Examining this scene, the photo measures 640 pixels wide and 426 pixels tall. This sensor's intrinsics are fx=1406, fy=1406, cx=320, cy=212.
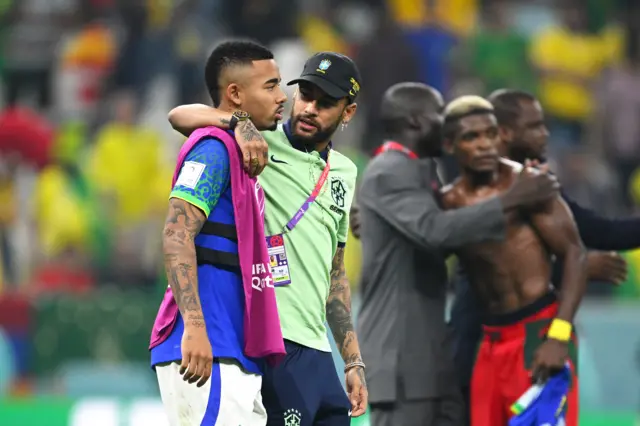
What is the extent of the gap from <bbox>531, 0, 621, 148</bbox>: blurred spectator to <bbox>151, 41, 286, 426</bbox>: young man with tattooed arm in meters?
10.8

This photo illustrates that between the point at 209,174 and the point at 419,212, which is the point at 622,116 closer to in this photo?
the point at 419,212

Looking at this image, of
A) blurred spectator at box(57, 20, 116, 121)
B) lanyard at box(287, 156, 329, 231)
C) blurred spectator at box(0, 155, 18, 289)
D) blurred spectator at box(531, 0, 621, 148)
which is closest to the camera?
lanyard at box(287, 156, 329, 231)

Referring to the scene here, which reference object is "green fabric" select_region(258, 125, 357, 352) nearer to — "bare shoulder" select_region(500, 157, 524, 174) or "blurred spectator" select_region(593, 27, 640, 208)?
"bare shoulder" select_region(500, 157, 524, 174)

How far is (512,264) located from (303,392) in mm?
1738

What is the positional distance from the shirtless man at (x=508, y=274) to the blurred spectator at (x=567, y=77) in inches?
346

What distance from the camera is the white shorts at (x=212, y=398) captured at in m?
4.91

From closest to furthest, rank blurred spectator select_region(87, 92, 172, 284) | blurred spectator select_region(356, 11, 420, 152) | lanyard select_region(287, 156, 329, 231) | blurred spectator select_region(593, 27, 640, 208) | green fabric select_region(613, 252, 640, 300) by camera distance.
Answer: lanyard select_region(287, 156, 329, 231) < green fabric select_region(613, 252, 640, 300) < blurred spectator select_region(87, 92, 172, 284) < blurred spectator select_region(356, 11, 420, 152) < blurred spectator select_region(593, 27, 640, 208)

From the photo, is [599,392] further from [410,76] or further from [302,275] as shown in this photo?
[302,275]

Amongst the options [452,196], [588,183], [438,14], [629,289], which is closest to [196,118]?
[452,196]

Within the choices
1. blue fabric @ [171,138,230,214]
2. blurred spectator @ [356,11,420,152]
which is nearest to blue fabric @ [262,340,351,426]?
blue fabric @ [171,138,230,214]

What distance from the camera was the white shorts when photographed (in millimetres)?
4914

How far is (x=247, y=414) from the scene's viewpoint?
4.95 meters

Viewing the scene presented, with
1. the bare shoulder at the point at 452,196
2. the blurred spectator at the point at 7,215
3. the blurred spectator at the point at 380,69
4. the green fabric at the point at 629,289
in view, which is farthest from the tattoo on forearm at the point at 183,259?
the blurred spectator at the point at 380,69

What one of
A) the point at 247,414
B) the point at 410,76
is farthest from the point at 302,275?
the point at 410,76
